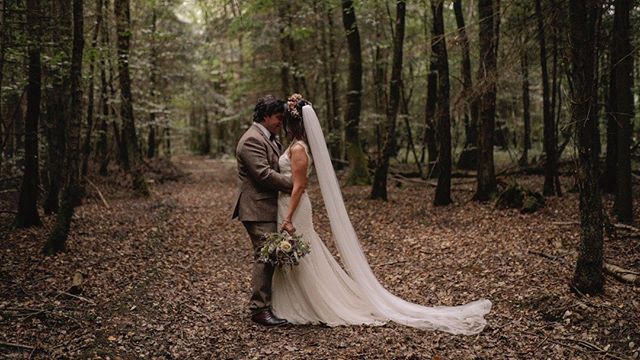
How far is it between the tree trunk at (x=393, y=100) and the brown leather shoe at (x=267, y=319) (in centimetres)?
823

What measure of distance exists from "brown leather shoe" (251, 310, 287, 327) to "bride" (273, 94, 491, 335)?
12 centimetres

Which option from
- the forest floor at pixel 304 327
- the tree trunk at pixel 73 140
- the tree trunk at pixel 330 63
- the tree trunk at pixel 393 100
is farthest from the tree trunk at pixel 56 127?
the tree trunk at pixel 330 63

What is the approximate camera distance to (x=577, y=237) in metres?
8.74

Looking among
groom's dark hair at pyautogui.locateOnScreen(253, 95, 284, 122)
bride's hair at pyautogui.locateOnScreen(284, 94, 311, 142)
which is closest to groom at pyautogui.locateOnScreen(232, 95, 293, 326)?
groom's dark hair at pyautogui.locateOnScreen(253, 95, 284, 122)

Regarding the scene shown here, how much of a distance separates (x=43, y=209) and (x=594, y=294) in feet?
38.8

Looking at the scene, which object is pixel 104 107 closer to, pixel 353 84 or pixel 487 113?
pixel 353 84

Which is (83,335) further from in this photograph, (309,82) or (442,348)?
(309,82)

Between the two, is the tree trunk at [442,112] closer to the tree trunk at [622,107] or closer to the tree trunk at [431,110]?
the tree trunk at [431,110]

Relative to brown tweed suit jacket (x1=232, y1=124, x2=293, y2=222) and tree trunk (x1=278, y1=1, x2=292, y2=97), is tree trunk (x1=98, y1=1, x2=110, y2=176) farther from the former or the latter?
brown tweed suit jacket (x1=232, y1=124, x2=293, y2=222)

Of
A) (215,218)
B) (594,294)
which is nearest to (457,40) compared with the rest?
(594,294)

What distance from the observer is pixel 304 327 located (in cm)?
598

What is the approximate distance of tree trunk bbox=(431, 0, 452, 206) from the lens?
11891 millimetres

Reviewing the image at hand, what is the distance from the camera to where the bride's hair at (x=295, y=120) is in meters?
6.03

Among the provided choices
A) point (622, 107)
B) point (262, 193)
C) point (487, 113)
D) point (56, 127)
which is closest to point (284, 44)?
point (487, 113)
